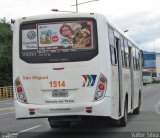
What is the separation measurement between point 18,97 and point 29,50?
1224 millimetres

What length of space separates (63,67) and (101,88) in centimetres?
108

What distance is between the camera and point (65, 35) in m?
12.9

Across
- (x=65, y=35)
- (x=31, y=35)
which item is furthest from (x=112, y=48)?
(x=31, y=35)

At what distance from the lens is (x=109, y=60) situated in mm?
12789

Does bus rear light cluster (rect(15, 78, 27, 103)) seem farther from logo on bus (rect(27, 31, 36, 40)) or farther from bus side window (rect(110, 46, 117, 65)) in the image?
bus side window (rect(110, 46, 117, 65))

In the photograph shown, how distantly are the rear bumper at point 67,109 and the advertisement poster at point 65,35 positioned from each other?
1.45 metres

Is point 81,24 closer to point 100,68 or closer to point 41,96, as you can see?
point 100,68

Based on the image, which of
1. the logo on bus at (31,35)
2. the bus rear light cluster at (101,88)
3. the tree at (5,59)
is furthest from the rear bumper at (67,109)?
the tree at (5,59)

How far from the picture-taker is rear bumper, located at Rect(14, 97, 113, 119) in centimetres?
1242

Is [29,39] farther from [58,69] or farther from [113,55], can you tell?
[113,55]

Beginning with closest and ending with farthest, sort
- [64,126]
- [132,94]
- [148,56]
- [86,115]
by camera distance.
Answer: [86,115] → [64,126] → [132,94] → [148,56]

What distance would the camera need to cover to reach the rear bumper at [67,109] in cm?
1242

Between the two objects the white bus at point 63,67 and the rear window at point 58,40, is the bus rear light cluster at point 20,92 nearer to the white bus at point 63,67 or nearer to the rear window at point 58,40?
the white bus at point 63,67

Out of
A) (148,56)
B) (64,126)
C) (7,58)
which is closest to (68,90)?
(64,126)
